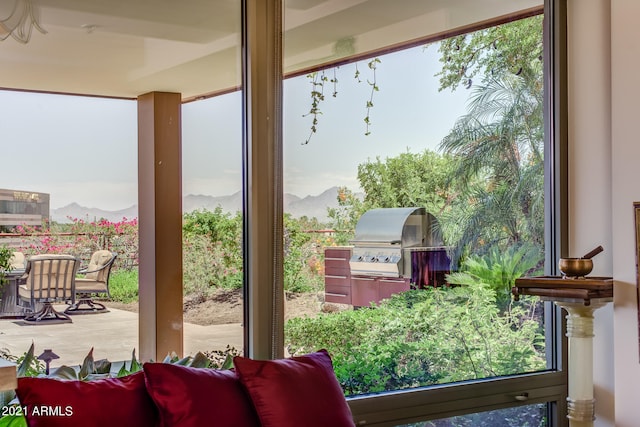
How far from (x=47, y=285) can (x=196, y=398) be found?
0.72 metres

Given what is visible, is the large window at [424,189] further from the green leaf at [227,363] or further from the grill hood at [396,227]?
the green leaf at [227,363]

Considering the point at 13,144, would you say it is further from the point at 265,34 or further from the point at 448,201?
the point at 448,201

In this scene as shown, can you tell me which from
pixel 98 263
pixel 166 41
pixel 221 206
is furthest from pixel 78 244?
pixel 166 41

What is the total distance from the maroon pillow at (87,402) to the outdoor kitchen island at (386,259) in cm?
111

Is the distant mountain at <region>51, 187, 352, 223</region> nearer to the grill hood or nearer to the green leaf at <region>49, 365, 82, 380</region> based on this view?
the grill hood

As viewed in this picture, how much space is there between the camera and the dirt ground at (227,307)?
304 cm

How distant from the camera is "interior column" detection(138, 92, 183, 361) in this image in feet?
9.66

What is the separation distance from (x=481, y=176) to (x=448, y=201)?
282 millimetres

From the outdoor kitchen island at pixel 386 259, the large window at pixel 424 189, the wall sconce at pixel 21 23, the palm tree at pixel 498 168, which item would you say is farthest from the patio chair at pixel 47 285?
the palm tree at pixel 498 168

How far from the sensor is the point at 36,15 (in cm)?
270

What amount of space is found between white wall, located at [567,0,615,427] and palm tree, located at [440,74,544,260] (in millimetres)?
188

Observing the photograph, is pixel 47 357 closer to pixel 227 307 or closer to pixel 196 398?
pixel 196 398

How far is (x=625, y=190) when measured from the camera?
3.80 m

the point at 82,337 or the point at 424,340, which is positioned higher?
the point at 82,337
